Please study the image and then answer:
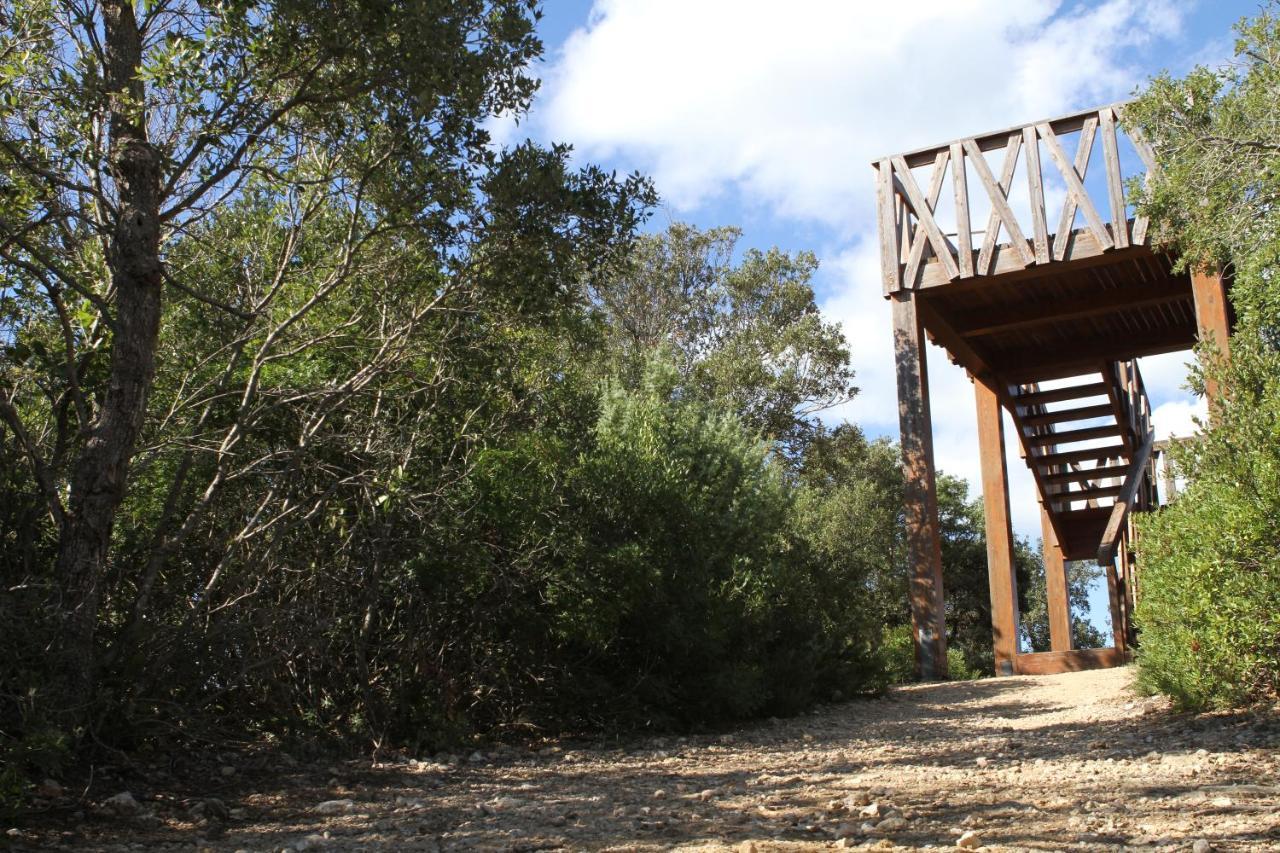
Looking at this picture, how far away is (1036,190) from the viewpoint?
11.9 m

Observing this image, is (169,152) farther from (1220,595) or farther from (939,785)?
(1220,595)

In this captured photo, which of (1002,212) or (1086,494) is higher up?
(1002,212)

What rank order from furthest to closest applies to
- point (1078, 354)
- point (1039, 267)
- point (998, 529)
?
point (1078, 354)
point (998, 529)
point (1039, 267)

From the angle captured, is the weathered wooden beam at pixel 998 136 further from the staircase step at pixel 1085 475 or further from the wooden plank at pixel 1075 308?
the staircase step at pixel 1085 475

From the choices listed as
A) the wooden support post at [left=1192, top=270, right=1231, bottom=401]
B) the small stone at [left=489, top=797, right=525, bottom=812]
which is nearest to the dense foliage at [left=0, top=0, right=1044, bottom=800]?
the small stone at [left=489, top=797, right=525, bottom=812]

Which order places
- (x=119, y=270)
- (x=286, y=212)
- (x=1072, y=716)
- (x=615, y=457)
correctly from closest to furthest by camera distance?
(x=119, y=270), (x=286, y=212), (x=1072, y=716), (x=615, y=457)

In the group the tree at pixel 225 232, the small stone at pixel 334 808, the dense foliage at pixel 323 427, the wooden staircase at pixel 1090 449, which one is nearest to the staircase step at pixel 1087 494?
the wooden staircase at pixel 1090 449

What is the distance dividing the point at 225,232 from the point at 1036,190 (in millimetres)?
8695

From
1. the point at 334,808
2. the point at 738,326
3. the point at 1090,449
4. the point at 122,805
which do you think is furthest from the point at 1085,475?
the point at 122,805

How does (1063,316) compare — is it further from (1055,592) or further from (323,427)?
(323,427)

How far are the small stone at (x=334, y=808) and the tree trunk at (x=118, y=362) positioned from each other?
3.99 feet

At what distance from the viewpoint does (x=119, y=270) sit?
566cm

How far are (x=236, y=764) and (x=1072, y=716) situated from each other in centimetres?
583

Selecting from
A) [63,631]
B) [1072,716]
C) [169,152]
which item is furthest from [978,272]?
[63,631]
